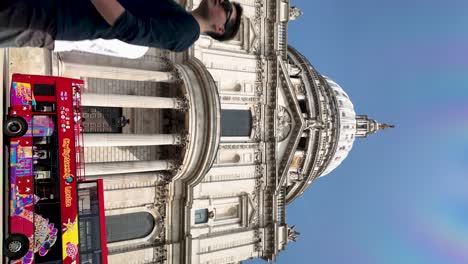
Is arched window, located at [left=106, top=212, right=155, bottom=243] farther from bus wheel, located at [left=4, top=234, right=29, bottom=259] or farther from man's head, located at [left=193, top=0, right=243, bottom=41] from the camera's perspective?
man's head, located at [left=193, top=0, right=243, bottom=41]

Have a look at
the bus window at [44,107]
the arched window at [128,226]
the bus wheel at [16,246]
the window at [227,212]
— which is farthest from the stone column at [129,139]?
the bus wheel at [16,246]

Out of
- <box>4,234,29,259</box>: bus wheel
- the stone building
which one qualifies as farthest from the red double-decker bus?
the stone building

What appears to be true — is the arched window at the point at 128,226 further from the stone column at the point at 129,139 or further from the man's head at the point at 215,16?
the man's head at the point at 215,16

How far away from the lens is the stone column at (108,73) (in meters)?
19.3

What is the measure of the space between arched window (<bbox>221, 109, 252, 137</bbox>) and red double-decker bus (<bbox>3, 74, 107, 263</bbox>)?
8.80 m

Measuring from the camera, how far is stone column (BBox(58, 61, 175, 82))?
1931cm

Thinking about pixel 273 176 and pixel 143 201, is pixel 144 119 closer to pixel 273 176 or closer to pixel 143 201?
pixel 143 201

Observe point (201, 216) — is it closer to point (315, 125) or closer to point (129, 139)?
point (129, 139)

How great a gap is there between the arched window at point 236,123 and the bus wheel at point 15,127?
11.3m

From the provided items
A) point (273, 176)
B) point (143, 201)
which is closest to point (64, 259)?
point (143, 201)

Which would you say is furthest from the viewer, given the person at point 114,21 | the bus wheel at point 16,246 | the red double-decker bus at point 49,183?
the red double-decker bus at point 49,183

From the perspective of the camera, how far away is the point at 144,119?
2278 cm

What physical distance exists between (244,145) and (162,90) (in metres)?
5.09

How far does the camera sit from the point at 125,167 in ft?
68.2
